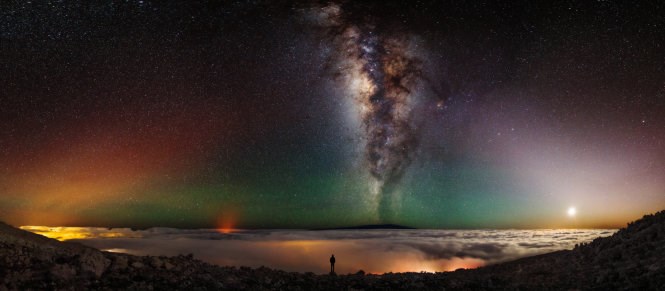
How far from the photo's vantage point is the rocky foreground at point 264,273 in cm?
1206

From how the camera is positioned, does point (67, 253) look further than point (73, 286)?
Yes

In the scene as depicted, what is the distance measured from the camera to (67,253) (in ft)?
44.0

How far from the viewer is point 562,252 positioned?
2122cm

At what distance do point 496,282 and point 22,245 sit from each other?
15099 mm

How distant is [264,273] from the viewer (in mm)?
16156

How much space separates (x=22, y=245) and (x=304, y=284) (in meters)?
8.13

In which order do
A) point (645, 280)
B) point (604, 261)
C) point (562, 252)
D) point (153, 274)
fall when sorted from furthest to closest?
1. point (562, 252)
2. point (604, 261)
3. point (153, 274)
4. point (645, 280)

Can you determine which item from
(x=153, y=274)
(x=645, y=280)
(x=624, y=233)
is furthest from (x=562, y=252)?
(x=153, y=274)

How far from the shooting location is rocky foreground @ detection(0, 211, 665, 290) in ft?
39.6

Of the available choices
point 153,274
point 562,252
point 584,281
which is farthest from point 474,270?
point 153,274

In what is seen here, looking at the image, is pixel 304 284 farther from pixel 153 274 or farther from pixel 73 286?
pixel 73 286

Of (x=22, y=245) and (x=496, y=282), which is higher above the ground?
(x=22, y=245)

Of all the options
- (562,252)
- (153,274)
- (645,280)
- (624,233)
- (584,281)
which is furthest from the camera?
(562,252)

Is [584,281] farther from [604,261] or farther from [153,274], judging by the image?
[153,274]
